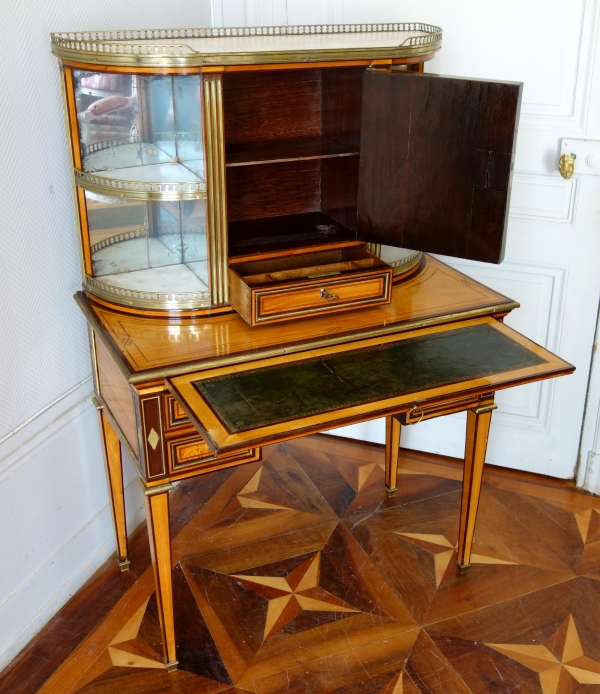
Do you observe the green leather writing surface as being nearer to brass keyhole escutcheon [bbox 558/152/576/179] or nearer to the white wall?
the white wall

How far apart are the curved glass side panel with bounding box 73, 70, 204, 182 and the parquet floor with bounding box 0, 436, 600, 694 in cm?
97

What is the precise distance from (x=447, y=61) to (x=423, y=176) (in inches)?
23.7

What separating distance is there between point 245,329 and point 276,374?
168 mm

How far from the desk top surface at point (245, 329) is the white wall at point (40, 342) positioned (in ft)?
0.45

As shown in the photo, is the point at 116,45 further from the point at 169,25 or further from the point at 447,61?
the point at 447,61

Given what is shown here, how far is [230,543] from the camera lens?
6.64 feet

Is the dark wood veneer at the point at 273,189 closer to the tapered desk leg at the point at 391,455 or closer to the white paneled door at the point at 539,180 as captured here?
the white paneled door at the point at 539,180

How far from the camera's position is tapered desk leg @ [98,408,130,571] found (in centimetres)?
182

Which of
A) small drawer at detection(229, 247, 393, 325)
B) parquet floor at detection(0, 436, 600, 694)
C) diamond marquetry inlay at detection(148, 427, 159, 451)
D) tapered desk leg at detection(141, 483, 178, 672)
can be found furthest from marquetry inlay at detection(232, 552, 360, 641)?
small drawer at detection(229, 247, 393, 325)

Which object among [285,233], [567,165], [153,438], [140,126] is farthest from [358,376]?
[567,165]

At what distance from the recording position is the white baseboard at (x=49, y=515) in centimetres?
166

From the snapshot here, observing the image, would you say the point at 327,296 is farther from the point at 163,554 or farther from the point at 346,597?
the point at 346,597

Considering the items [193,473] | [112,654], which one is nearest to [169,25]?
[193,473]

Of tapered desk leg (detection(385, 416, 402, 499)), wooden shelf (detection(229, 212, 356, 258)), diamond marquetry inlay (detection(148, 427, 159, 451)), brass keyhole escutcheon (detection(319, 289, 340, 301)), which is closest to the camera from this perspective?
diamond marquetry inlay (detection(148, 427, 159, 451))
